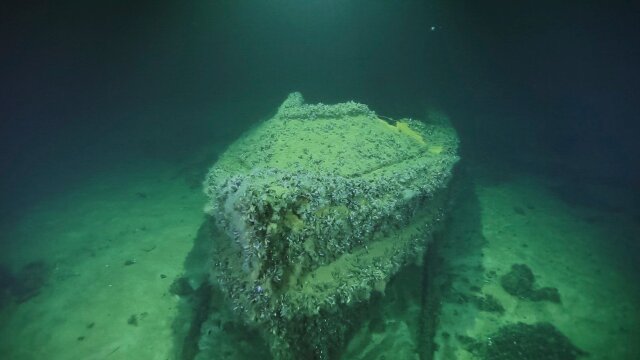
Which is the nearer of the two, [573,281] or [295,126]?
[295,126]

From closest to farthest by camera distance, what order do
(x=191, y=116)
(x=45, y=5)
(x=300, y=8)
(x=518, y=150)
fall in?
(x=518, y=150)
(x=191, y=116)
(x=45, y=5)
(x=300, y=8)

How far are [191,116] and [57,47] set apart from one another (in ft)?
53.9

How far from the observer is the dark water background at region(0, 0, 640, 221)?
47.1 ft

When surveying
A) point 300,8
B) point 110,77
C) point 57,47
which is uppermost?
point 300,8

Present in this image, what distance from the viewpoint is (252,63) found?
79.2ft

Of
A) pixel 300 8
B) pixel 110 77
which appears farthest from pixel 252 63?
pixel 110 77

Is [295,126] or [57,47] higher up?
[295,126]

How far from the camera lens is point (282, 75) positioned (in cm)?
2205

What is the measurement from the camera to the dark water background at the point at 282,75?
14.4 meters

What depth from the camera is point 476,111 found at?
1914cm

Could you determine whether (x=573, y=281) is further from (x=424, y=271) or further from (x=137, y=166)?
(x=137, y=166)

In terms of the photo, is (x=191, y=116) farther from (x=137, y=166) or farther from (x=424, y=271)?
(x=424, y=271)

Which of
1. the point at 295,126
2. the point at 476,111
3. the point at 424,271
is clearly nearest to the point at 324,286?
the point at 424,271

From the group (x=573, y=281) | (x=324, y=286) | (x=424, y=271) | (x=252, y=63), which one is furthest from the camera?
(x=252, y=63)
